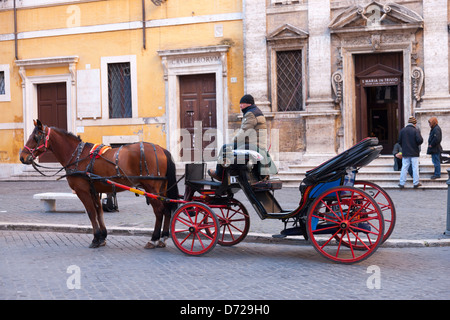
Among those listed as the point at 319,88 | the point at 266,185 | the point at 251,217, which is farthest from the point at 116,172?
the point at 319,88

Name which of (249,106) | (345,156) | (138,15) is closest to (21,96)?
(138,15)

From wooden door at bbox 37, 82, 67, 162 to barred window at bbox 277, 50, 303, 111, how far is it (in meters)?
7.76

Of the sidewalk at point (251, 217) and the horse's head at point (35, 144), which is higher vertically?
the horse's head at point (35, 144)

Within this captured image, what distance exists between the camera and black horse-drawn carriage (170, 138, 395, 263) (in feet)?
21.5

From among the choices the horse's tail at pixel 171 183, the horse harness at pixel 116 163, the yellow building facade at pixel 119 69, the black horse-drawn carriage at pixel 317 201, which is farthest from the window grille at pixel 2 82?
the black horse-drawn carriage at pixel 317 201

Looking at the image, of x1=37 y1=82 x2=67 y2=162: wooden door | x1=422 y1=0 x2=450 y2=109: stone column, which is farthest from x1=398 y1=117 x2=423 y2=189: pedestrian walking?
x1=37 y1=82 x2=67 y2=162: wooden door

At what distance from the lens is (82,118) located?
20234 mm

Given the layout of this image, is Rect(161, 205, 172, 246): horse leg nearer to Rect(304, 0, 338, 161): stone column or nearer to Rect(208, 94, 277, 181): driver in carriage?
Rect(208, 94, 277, 181): driver in carriage

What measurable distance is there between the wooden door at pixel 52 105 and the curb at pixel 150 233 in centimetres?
1123

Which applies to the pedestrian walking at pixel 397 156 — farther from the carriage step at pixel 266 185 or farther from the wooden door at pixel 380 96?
the carriage step at pixel 266 185

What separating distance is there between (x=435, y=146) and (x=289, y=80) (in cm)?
501

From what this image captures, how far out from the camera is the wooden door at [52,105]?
20781 millimetres

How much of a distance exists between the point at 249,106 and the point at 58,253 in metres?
3.12
